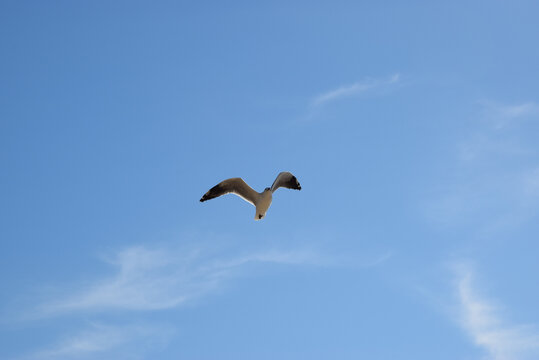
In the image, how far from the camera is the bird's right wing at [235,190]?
2195 centimetres

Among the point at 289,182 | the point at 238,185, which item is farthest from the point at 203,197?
the point at 289,182

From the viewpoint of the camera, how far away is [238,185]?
22.1 m

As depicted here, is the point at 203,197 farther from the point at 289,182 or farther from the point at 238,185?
the point at 289,182

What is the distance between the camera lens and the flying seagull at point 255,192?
70.6 ft

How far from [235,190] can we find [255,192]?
0.92 m

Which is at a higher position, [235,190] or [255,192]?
[235,190]

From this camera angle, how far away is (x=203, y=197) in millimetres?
21719

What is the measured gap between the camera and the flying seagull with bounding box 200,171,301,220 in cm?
2152

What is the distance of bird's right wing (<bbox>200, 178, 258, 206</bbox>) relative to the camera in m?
22.0

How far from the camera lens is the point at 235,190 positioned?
73.0 feet

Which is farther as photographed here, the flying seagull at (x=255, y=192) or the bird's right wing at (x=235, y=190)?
the bird's right wing at (x=235, y=190)

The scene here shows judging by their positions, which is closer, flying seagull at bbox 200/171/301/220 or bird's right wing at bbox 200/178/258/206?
flying seagull at bbox 200/171/301/220

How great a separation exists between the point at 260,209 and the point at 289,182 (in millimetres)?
1620

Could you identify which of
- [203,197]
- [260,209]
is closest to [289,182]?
[260,209]
